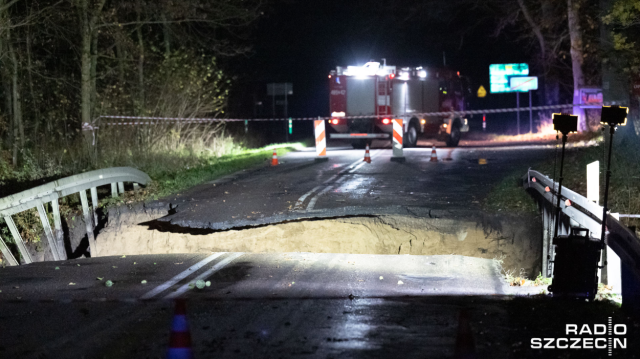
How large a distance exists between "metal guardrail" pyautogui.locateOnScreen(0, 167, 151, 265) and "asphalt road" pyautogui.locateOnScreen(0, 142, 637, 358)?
4.55 feet

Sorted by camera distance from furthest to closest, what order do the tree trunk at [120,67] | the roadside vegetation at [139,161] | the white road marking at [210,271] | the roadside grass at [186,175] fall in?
the tree trunk at [120,67]
the roadside grass at [186,175]
the roadside vegetation at [139,161]
the white road marking at [210,271]

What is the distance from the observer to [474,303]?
6098mm

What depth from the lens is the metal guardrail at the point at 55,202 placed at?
9.40 meters

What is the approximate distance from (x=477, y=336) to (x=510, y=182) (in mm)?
8595

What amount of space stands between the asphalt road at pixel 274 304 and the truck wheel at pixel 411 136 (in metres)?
12.5

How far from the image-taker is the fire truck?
76.0 ft

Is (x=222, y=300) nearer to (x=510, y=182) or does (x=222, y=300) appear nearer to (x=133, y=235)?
(x=133, y=235)

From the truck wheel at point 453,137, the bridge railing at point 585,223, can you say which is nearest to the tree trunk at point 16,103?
the bridge railing at point 585,223

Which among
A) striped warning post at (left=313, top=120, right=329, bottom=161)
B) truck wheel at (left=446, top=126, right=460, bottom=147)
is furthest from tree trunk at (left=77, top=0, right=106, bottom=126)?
truck wheel at (left=446, top=126, right=460, bottom=147)

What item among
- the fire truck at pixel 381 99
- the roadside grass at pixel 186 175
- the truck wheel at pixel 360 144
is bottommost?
the roadside grass at pixel 186 175

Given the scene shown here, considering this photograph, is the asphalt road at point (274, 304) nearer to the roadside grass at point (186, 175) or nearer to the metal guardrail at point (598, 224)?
the metal guardrail at point (598, 224)

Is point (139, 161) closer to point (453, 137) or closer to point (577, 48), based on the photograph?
point (453, 137)

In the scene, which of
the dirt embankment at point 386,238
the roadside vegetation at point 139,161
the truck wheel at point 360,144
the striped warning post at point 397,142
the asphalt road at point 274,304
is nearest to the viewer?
the asphalt road at point 274,304

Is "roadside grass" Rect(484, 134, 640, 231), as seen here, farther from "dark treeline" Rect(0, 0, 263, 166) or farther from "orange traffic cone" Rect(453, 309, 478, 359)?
"dark treeline" Rect(0, 0, 263, 166)
